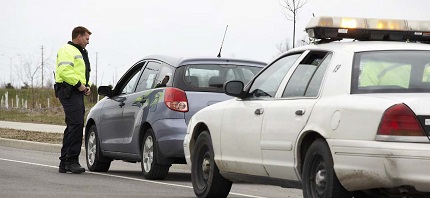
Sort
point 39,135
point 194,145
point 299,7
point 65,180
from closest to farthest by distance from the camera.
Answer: point 194,145 → point 65,180 → point 39,135 → point 299,7

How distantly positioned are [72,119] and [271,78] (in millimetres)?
5460

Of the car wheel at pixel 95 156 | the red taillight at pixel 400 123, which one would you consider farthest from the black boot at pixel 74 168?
the red taillight at pixel 400 123

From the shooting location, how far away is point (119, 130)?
14320 mm

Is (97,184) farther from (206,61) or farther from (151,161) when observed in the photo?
(206,61)

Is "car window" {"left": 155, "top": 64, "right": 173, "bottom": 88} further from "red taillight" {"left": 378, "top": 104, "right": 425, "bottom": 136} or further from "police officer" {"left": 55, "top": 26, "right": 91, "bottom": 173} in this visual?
"red taillight" {"left": 378, "top": 104, "right": 425, "bottom": 136}

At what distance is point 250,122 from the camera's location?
9391 mm

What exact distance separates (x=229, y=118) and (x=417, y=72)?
222cm

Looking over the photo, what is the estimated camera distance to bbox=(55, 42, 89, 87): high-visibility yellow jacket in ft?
47.1

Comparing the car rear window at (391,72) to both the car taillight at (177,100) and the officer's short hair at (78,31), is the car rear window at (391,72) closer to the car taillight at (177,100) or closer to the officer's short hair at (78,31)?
the car taillight at (177,100)

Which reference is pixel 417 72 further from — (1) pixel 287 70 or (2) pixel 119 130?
(2) pixel 119 130

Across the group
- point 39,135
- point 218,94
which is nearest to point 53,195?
point 218,94

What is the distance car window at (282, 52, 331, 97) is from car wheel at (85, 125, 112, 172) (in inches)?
248

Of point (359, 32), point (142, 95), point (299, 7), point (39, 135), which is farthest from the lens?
point (299, 7)

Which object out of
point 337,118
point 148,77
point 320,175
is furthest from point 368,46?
point 148,77
